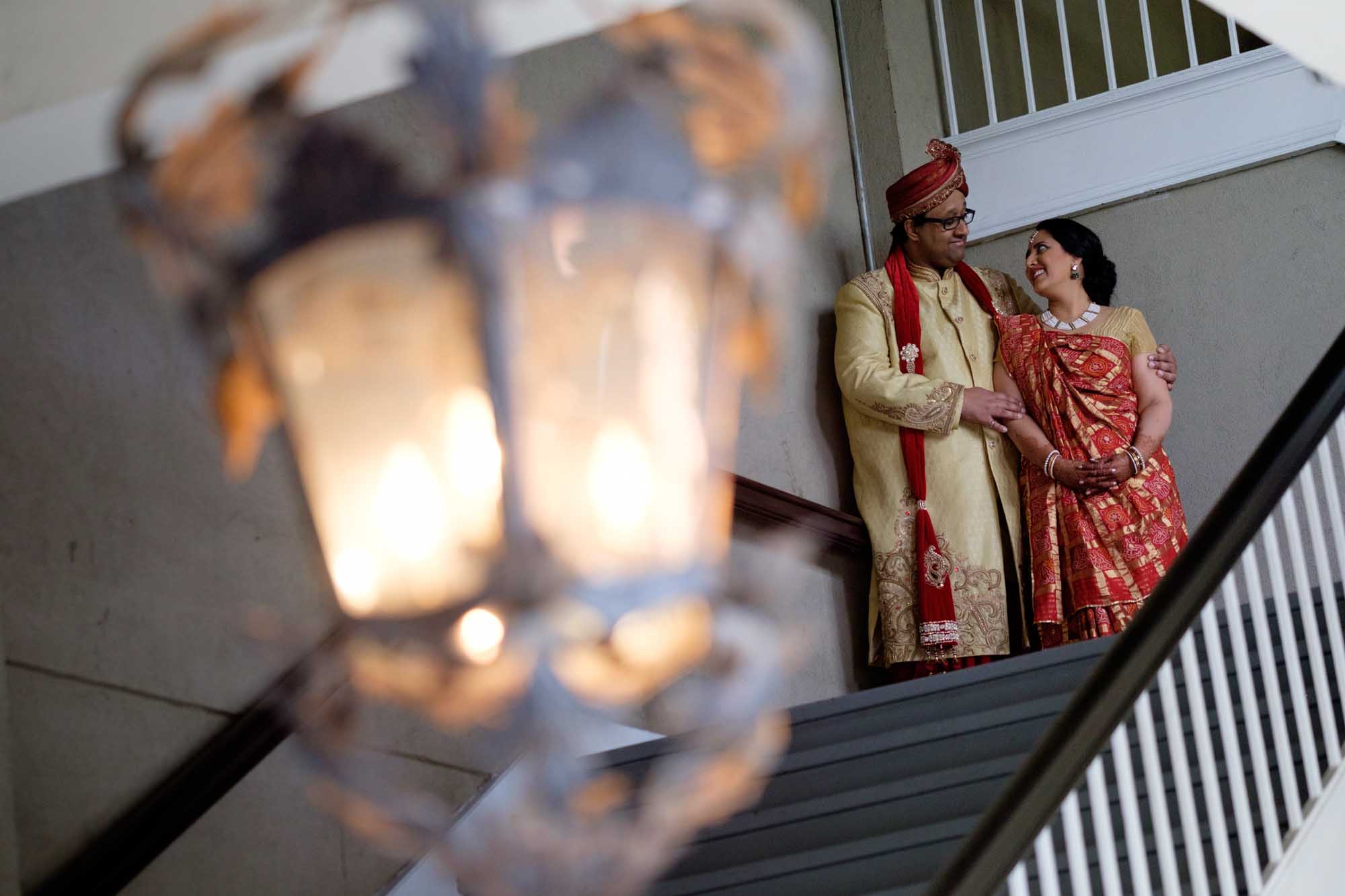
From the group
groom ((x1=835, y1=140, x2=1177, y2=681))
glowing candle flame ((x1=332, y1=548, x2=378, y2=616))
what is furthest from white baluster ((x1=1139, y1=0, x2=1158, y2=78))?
glowing candle flame ((x1=332, y1=548, x2=378, y2=616))

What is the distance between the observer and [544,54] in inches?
148

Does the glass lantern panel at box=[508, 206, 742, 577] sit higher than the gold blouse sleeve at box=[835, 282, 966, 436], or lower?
lower

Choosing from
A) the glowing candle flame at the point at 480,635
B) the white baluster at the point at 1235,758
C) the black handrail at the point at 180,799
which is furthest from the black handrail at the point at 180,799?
the white baluster at the point at 1235,758

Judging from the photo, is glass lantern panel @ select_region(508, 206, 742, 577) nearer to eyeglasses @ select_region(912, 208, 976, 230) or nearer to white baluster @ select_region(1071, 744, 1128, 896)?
white baluster @ select_region(1071, 744, 1128, 896)

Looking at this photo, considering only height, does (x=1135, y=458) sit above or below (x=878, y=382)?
below

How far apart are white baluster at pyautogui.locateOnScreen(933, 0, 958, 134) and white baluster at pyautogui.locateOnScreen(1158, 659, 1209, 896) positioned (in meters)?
3.54

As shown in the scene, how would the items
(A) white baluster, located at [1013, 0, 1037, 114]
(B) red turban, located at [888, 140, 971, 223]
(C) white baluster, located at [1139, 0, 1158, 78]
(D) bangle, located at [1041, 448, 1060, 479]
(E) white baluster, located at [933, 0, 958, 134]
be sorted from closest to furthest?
(D) bangle, located at [1041, 448, 1060, 479] < (B) red turban, located at [888, 140, 971, 223] < (C) white baluster, located at [1139, 0, 1158, 78] < (A) white baluster, located at [1013, 0, 1037, 114] < (E) white baluster, located at [933, 0, 958, 134]

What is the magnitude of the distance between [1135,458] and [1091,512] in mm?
185

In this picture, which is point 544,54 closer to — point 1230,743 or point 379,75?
point 379,75

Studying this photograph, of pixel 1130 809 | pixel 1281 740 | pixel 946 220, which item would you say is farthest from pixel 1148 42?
pixel 1130 809

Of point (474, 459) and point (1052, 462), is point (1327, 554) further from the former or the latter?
point (474, 459)

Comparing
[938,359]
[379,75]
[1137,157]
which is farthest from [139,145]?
[1137,157]

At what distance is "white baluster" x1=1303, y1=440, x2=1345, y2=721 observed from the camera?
2.75m

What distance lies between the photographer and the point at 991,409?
450 cm
